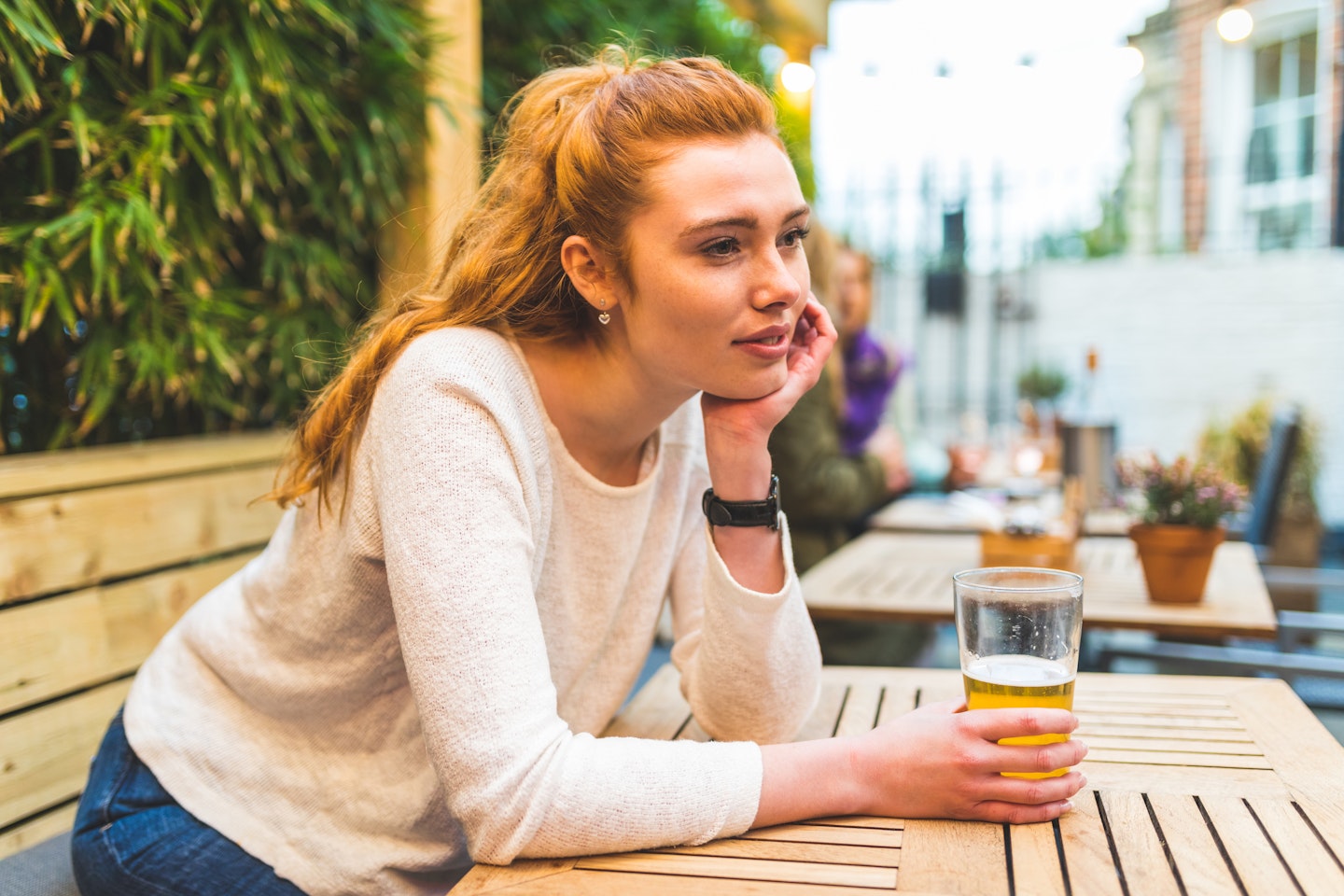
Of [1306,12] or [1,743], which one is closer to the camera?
[1,743]

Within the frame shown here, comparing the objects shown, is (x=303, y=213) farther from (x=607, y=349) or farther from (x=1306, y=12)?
(x=1306, y=12)

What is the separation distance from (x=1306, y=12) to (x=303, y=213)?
27.1ft

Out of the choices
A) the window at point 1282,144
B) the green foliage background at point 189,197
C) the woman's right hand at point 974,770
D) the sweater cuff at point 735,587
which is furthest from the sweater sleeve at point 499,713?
the window at point 1282,144

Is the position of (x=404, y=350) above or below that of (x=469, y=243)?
below

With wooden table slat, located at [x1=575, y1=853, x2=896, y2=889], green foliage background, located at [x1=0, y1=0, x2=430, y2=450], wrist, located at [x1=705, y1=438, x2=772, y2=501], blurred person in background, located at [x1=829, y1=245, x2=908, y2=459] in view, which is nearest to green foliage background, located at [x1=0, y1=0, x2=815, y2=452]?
green foliage background, located at [x1=0, y1=0, x2=430, y2=450]

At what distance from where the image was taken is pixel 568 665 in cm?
131

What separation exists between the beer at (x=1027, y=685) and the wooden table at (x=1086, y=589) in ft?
3.06

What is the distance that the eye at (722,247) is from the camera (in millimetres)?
1103

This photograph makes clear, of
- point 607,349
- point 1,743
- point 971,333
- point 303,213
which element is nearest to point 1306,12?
point 971,333

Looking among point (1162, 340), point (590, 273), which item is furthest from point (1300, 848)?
point (1162, 340)

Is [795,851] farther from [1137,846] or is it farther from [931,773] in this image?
[1137,846]

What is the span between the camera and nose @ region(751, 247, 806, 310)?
1099mm

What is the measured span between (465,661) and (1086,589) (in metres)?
1.55

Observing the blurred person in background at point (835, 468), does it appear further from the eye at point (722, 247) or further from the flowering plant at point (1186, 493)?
the eye at point (722, 247)
